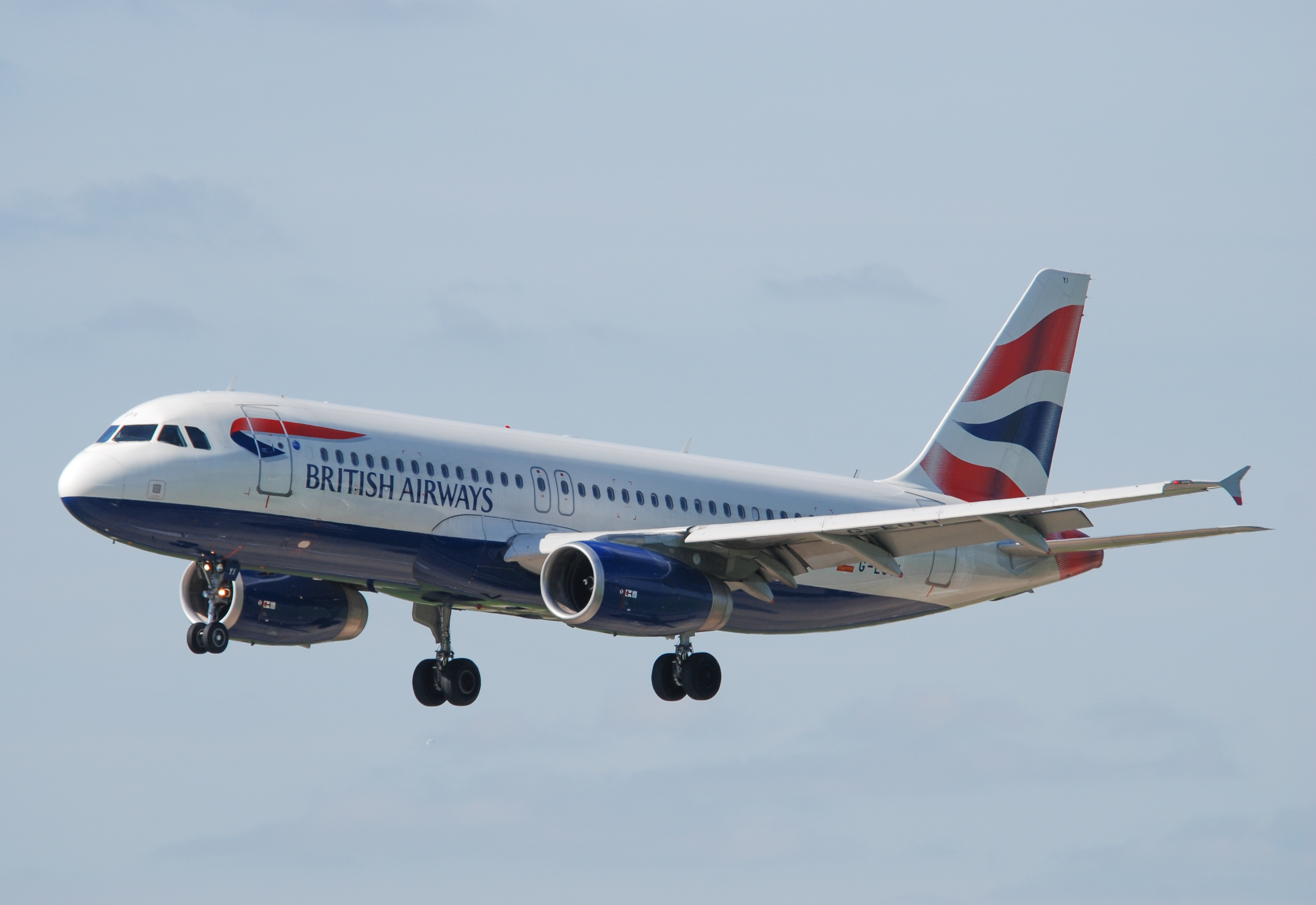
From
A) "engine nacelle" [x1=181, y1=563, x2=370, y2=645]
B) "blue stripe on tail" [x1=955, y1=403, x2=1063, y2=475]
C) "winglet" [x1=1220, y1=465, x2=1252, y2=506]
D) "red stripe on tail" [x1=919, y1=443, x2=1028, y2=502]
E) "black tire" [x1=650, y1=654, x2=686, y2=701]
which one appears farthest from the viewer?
"blue stripe on tail" [x1=955, y1=403, x2=1063, y2=475]

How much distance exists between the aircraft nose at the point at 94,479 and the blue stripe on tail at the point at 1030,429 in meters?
21.8

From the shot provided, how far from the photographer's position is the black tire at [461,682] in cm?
4241

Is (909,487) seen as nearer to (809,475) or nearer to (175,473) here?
(809,475)

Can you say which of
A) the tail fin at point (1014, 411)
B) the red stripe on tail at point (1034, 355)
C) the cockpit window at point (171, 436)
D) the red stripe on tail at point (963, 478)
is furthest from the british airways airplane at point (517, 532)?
the red stripe on tail at point (1034, 355)

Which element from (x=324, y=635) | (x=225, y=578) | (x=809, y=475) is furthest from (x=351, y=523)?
(x=809, y=475)

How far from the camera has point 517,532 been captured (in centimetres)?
3828

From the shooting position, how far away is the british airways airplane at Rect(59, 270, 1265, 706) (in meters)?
34.8

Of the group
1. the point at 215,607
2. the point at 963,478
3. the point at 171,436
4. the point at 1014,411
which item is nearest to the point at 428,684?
the point at 215,607

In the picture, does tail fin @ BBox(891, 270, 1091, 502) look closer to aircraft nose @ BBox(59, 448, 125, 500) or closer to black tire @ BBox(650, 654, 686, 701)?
black tire @ BBox(650, 654, 686, 701)

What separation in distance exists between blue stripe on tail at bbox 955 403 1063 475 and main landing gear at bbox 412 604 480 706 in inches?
547

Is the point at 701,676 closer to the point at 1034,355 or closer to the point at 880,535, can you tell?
the point at 880,535

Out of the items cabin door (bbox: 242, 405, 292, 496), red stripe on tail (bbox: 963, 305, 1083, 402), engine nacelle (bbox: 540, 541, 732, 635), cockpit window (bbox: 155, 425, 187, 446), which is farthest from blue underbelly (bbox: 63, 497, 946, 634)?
Answer: red stripe on tail (bbox: 963, 305, 1083, 402)

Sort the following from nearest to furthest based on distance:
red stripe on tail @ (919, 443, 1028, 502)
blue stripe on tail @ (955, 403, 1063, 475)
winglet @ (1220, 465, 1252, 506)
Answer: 1. winglet @ (1220, 465, 1252, 506)
2. red stripe on tail @ (919, 443, 1028, 502)
3. blue stripe on tail @ (955, 403, 1063, 475)

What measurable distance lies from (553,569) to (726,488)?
6145 millimetres
